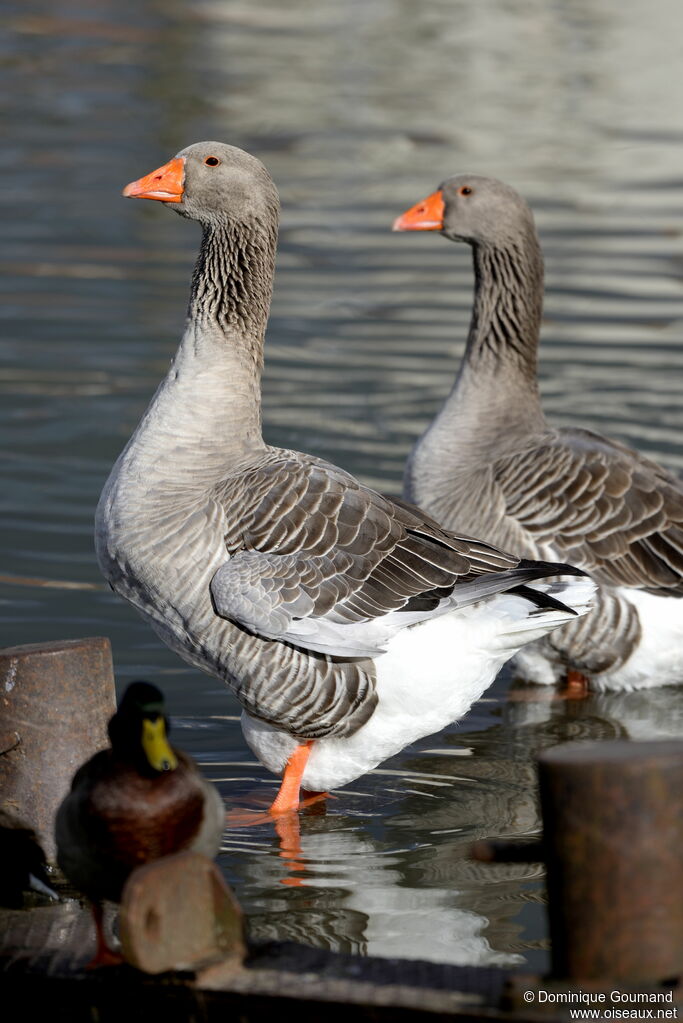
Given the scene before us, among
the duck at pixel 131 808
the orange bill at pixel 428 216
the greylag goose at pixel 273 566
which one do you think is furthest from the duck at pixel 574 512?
the duck at pixel 131 808

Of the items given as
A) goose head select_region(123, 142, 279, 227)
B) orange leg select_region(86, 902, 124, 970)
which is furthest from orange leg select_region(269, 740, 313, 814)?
goose head select_region(123, 142, 279, 227)

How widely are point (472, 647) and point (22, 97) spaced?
22.0 metres

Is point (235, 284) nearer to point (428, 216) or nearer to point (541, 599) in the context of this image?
point (541, 599)

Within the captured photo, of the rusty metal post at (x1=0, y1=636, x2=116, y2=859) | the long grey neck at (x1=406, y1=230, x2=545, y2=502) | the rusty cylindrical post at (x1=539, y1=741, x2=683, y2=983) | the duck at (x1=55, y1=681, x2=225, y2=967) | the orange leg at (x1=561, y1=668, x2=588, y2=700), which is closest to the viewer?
the rusty cylindrical post at (x1=539, y1=741, x2=683, y2=983)

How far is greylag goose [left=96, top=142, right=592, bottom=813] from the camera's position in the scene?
5.75 meters

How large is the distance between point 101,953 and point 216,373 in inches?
104

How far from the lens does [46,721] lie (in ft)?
16.8

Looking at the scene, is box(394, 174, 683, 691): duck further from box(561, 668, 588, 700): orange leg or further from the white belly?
the white belly

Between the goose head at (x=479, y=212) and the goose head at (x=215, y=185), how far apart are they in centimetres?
234

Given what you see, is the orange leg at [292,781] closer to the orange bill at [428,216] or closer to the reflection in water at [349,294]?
the reflection in water at [349,294]

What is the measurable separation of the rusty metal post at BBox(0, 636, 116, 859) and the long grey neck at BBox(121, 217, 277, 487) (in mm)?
1039

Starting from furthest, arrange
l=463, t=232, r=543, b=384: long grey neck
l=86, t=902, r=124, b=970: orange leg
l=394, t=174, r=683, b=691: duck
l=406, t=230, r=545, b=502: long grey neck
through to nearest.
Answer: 1. l=463, t=232, r=543, b=384: long grey neck
2. l=406, t=230, r=545, b=502: long grey neck
3. l=394, t=174, r=683, b=691: duck
4. l=86, t=902, r=124, b=970: orange leg

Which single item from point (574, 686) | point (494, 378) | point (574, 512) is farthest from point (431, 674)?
point (494, 378)

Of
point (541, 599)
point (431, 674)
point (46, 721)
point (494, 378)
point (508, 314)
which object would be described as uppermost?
point (508, 314)
